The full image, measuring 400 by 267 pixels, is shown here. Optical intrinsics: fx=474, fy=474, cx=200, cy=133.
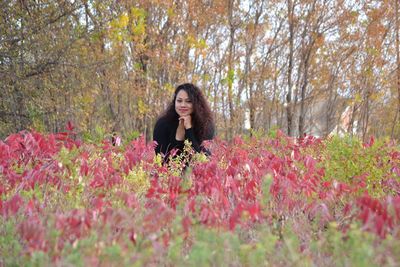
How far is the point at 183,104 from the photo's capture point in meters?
4.90

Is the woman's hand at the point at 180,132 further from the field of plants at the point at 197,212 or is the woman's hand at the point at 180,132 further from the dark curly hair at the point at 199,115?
the field of plants at the point at 197,212

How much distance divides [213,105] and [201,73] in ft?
2.67

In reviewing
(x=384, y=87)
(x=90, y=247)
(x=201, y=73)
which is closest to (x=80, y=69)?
(x=201, y=73)

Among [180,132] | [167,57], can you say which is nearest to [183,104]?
[180,132]

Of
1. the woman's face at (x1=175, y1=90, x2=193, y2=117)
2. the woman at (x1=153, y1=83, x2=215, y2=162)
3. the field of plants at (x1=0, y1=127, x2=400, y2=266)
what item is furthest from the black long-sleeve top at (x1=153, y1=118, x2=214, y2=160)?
the field of plants at (x1=0, y1=127, x2=400, y2=266)

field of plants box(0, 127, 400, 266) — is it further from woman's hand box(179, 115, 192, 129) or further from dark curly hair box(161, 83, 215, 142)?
dark curly hair box(161, 83, 215, 142)

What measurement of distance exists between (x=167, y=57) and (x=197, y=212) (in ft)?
22.8

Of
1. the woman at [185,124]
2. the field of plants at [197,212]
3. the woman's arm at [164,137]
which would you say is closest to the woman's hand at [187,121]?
the woman at [185,124]

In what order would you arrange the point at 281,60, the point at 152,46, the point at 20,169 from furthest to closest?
1. the point at 281,60
2. the point at 152,46
3. the point at 20,169

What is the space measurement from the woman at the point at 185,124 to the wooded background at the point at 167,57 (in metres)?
1.42

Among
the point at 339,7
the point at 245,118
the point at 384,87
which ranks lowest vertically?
the point at 245,118

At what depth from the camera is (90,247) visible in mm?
1479

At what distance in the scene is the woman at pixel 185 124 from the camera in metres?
4.87

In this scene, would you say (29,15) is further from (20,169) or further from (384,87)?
(384,87)
